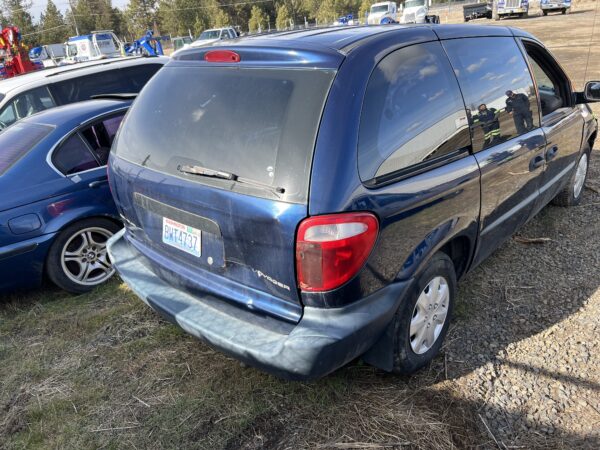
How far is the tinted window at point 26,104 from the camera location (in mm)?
6501

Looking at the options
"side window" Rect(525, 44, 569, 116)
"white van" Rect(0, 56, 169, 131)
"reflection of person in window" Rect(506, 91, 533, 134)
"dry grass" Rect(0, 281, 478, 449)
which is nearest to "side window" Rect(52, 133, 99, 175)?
"dry grass" Rect(0, 281, 478, 449)

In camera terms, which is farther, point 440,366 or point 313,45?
point 440,366

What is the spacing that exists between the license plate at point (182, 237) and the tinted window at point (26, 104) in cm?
518

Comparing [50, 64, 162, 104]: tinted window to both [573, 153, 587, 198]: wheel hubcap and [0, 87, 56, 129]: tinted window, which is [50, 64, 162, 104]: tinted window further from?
[573, 153, 587, 198]: wheel hubcap

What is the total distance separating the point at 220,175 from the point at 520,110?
2.22 metres

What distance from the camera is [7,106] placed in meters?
6.47

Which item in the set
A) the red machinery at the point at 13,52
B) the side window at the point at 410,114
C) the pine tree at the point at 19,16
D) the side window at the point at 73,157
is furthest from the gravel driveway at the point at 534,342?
the pine tree at the point at 19,16

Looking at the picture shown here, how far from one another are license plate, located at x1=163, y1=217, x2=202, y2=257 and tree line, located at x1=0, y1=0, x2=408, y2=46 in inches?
2334

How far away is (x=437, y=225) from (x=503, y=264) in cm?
170

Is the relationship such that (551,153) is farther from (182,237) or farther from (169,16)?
(169,16)

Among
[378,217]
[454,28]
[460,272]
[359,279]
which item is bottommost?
[460,272]

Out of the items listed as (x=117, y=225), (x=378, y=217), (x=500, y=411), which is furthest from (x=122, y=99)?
(x=500, y=411)

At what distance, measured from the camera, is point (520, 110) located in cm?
323

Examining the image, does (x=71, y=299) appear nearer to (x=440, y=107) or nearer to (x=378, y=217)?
(x=378, y=217)
